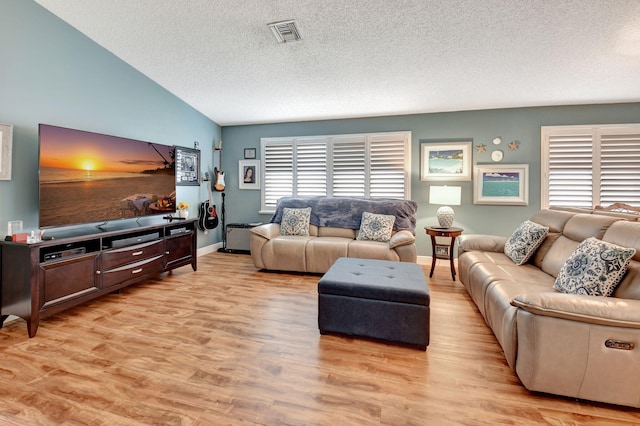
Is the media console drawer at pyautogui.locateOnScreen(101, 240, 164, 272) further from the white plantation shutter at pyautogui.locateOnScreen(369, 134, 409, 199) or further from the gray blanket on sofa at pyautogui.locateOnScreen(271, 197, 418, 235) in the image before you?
the white plantation shutter at pyautogui.locateOnScreen(369, 134, 409, 199)

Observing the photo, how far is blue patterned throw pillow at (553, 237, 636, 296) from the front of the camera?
1.74m

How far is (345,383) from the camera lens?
68.1 inches

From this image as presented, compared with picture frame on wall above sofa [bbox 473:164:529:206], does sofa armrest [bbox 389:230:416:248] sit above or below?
below

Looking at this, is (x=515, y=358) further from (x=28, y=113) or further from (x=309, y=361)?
(x=28, y=113)

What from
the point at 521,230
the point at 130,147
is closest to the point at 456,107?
the point at 521,230

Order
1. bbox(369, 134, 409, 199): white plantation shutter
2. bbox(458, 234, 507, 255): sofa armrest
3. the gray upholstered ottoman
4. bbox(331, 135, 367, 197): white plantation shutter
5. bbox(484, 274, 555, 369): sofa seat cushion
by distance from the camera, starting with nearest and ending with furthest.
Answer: bbox(484, 274, 555, 369): sofa seat cushion
the gray upholstered ottoman
bbox(458, 234, 507, 255): sofa armrest
bbox(369, 134, 409, 199): white plantation shutter
bbox(331, 135, 367, 197): white plantation shutter

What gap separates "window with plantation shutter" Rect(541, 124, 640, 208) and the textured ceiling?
0.43 meters

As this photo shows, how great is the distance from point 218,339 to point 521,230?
10.0ft

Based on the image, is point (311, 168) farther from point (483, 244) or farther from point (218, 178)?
point (483, 244)

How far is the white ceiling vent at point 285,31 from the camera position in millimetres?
2738

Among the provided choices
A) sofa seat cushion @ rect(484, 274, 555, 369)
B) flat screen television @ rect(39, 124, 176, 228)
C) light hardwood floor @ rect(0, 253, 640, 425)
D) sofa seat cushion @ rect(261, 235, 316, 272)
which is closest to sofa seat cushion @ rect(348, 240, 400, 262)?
sofa seat cushion @ rect(261, 235, 316, 272)

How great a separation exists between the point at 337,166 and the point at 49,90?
3641 millimetres

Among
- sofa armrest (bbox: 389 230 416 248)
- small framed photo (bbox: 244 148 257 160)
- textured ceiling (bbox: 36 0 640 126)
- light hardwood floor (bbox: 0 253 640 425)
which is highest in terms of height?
textured ceiling (bbox: 36 0 640 126)

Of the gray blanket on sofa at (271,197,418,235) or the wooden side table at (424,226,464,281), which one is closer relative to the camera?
the wooden side table at (424,226,464,281)
